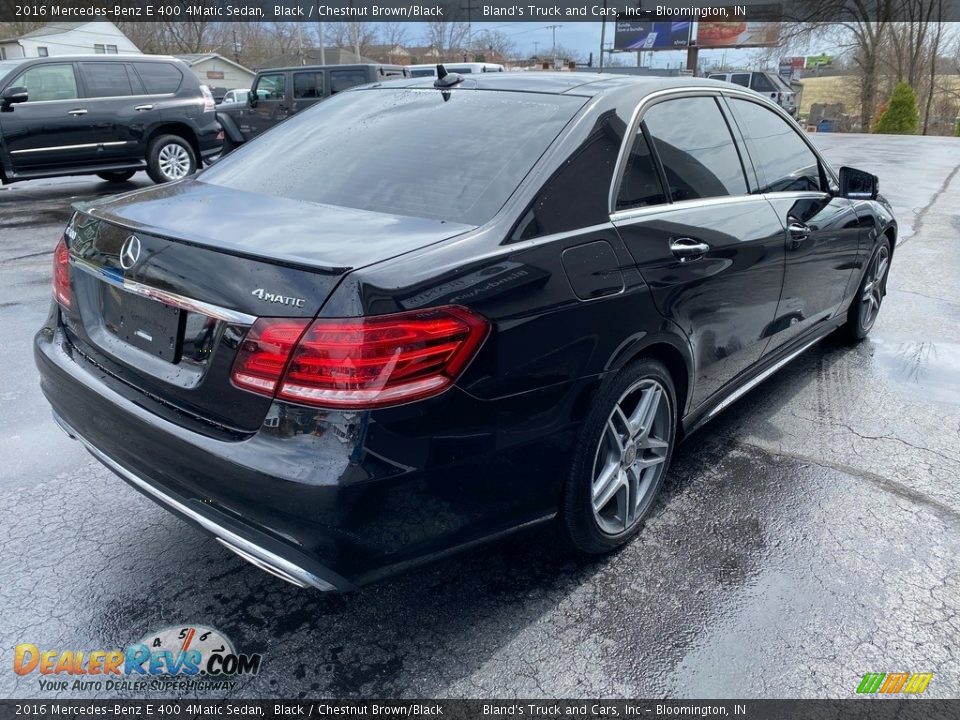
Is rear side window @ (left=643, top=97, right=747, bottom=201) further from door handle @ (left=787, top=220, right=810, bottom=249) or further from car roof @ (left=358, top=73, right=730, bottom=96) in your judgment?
door handle @ (left=787, top=220, right=810, bottom=249)

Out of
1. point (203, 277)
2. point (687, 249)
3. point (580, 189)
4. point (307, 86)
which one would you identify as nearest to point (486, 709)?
point (203, 277)

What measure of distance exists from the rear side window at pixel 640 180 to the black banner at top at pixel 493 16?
→ 23123 millimetres

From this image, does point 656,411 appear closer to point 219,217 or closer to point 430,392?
point 430,392

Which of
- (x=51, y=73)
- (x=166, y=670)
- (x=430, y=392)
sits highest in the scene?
(x=51, y=73)

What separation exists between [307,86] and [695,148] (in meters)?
14.6

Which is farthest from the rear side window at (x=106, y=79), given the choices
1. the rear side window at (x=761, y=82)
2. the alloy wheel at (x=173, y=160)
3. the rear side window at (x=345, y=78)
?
the rear side window at (x=761, y=82)

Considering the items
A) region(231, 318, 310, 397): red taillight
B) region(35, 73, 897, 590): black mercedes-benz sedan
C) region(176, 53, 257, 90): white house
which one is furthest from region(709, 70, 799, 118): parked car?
region(176, 53, 257, 90): white house

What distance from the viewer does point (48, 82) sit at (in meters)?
10.4

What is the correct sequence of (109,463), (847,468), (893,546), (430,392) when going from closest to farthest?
(430,392)
(109,463)
(893,546)
(847,468)

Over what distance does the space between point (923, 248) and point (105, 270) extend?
8362 millimetres

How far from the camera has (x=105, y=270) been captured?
2.32 m

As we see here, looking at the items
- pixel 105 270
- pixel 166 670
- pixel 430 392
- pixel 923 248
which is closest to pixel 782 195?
pixel 430 392

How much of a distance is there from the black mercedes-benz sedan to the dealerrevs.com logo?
1.38ft

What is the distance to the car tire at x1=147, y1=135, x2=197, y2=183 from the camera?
36.7 ft
